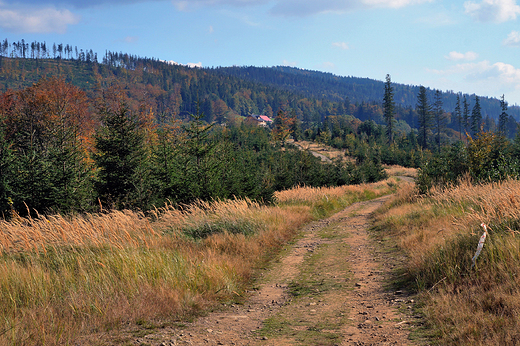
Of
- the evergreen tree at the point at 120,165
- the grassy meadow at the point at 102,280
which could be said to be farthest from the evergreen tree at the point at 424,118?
the grassy meadow at the point at 102,280

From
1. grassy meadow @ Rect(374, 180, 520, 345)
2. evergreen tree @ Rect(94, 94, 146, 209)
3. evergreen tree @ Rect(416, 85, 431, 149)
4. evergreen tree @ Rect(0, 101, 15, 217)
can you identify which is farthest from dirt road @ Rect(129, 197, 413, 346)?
evergreen tree @ Rect(416, 85, 431, 149)

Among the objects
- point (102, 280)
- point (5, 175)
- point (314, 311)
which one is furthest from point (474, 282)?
point (5, 175)

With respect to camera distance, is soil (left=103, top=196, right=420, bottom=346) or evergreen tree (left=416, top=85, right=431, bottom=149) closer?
soil (left=103, top=196, right=420, bottom=346)

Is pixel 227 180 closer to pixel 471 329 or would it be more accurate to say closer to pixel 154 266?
pixel 154 266

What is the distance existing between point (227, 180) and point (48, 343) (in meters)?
16.2

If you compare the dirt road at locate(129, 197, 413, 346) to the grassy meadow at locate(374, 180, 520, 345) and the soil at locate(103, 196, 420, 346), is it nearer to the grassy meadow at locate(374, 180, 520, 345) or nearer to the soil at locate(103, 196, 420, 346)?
the soil at locate(103, 196, 420, 346)

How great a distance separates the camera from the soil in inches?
157

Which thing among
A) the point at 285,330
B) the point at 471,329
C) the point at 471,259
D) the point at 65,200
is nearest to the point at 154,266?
the point at 285,330

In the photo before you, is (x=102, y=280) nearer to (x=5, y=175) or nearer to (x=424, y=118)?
(x=5, y=175)

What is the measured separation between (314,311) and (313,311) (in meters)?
0.02

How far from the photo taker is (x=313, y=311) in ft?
16.6

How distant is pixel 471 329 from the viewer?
11.6ft

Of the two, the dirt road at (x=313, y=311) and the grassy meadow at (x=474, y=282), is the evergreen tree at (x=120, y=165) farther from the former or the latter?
the grassy meadow at (x=474, y=282)

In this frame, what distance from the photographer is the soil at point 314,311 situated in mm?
3977
